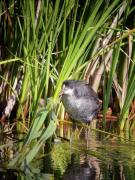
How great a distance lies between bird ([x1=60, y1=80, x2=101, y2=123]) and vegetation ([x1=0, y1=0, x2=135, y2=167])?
0.13 metres

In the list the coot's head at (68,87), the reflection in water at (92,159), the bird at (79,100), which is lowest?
the reflection in water at (92,159)

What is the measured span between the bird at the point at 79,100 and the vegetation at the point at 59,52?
0.41ft

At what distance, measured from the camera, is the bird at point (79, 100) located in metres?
6.29

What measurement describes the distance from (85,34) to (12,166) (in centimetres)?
220

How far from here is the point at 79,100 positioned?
6.55 metres

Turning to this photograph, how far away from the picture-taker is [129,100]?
22.8 ft

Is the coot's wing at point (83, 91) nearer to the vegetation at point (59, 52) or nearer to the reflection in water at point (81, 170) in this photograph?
the vegetation at point (59, 52)

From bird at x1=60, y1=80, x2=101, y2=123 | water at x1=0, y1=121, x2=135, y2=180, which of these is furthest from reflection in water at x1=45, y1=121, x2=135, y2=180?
bird at x1=60, y1=80, x2=101, y2=123

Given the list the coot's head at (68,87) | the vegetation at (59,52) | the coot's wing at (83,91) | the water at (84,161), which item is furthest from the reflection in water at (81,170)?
the coot's wing at (83,91)

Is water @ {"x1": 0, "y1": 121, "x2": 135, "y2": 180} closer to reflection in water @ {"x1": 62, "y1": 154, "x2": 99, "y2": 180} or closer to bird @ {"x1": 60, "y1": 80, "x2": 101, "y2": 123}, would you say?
reflection in water @ {"x1": 62, "y1": 154, "x2": 99, "y2": 180}

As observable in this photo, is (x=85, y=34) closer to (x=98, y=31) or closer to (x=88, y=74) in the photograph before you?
(x=98, y=31)

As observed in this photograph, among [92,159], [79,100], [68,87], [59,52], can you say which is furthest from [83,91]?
[92,159]

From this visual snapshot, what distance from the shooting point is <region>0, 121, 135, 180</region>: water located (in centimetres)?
460

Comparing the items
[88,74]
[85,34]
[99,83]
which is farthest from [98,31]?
[99,83]
